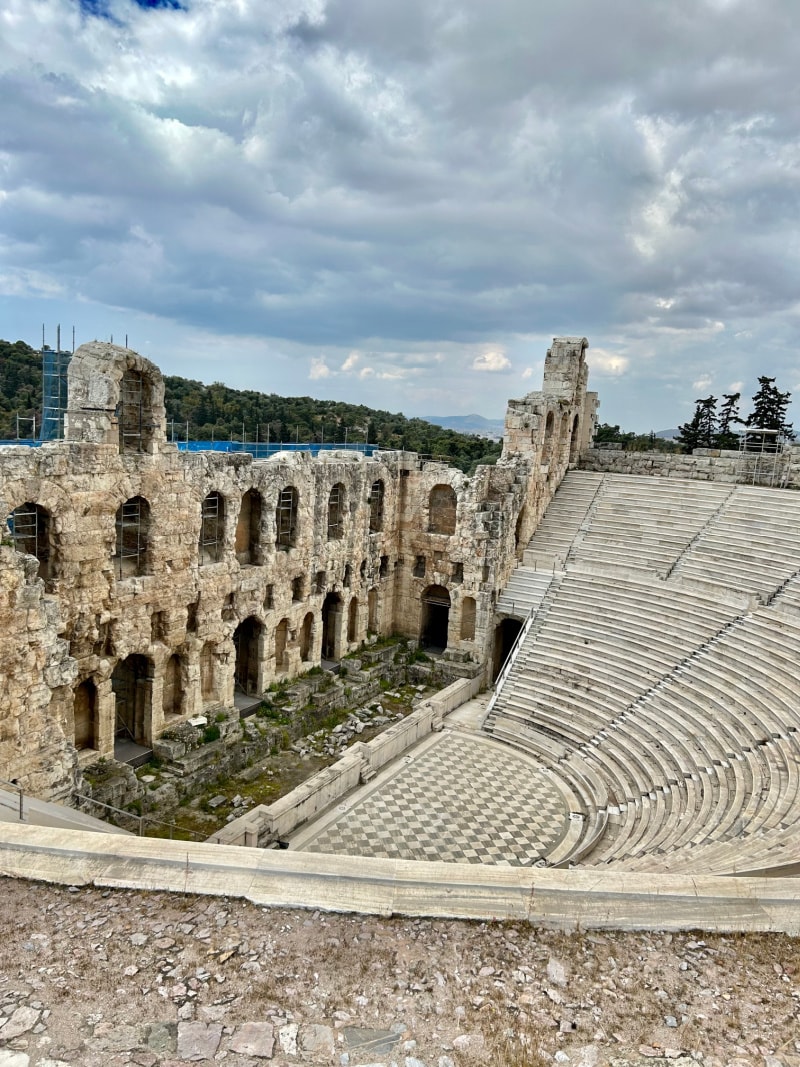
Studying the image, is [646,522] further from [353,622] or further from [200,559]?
[200,559]

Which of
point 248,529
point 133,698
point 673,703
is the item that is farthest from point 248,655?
point 673,703

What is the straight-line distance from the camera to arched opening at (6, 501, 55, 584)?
1417cm

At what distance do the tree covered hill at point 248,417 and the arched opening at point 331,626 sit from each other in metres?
10.3

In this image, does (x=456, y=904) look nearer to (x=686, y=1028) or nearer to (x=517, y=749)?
(x=686, y=1028)

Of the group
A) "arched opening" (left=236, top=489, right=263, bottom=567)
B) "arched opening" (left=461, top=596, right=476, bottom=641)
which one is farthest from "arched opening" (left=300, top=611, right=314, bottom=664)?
"arched opening" (left=461, top=596, right=476, bottom=641)

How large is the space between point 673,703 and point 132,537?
13260 mm

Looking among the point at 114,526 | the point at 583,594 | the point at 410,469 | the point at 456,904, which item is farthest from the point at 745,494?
the point at 456,904

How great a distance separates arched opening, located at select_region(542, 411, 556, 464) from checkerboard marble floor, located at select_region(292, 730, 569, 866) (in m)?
12.0

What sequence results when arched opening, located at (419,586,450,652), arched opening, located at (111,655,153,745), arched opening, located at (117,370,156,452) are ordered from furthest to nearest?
arched opening, located at (419,586,450,652) → arched opening, located at (111,655,153,745) → arched opening, located at (117,370,156,452)

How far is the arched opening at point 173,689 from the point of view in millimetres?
17719

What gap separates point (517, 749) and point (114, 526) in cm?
1133

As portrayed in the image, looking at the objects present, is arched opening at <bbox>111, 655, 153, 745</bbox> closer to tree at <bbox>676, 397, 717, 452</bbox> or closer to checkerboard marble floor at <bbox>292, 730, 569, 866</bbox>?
checkerboard marble floor at <bbox>292, 730, 569, 866</bbox>

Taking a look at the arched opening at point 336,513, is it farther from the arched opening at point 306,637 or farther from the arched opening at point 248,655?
the arched opening at point 248,655

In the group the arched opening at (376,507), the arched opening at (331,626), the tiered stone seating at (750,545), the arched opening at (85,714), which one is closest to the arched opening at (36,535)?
the arched opening at (85,714)
